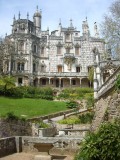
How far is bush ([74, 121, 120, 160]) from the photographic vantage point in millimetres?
8922

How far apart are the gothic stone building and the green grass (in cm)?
1716

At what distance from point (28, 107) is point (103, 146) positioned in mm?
29923

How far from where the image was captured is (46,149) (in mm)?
12828

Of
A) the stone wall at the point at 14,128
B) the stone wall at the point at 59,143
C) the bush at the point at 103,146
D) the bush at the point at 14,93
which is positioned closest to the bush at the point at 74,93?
the bush at the point at 14,93

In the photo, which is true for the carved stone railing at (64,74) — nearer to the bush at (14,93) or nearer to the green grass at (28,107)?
the bush at (14,93)

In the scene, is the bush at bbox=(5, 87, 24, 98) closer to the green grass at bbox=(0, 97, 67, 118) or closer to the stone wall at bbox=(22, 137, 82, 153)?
the green grass at bbox=(0, 97, 67, 118)

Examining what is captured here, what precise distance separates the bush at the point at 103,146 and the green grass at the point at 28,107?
24.1 metres

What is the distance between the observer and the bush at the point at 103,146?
8922mm

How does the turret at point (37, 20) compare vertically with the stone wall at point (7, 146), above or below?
above

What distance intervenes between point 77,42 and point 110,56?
3388 cm

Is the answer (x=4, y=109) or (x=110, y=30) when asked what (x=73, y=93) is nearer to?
(x=4, y=109)

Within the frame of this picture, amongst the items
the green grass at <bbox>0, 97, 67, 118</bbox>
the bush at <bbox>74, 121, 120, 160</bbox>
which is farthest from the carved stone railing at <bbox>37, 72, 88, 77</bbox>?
A: the bush at <bbox>74, 121, 120, 160</bbox>

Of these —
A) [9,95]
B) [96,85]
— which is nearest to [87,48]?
[9,95]

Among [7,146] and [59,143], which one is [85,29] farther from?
[7,146]
